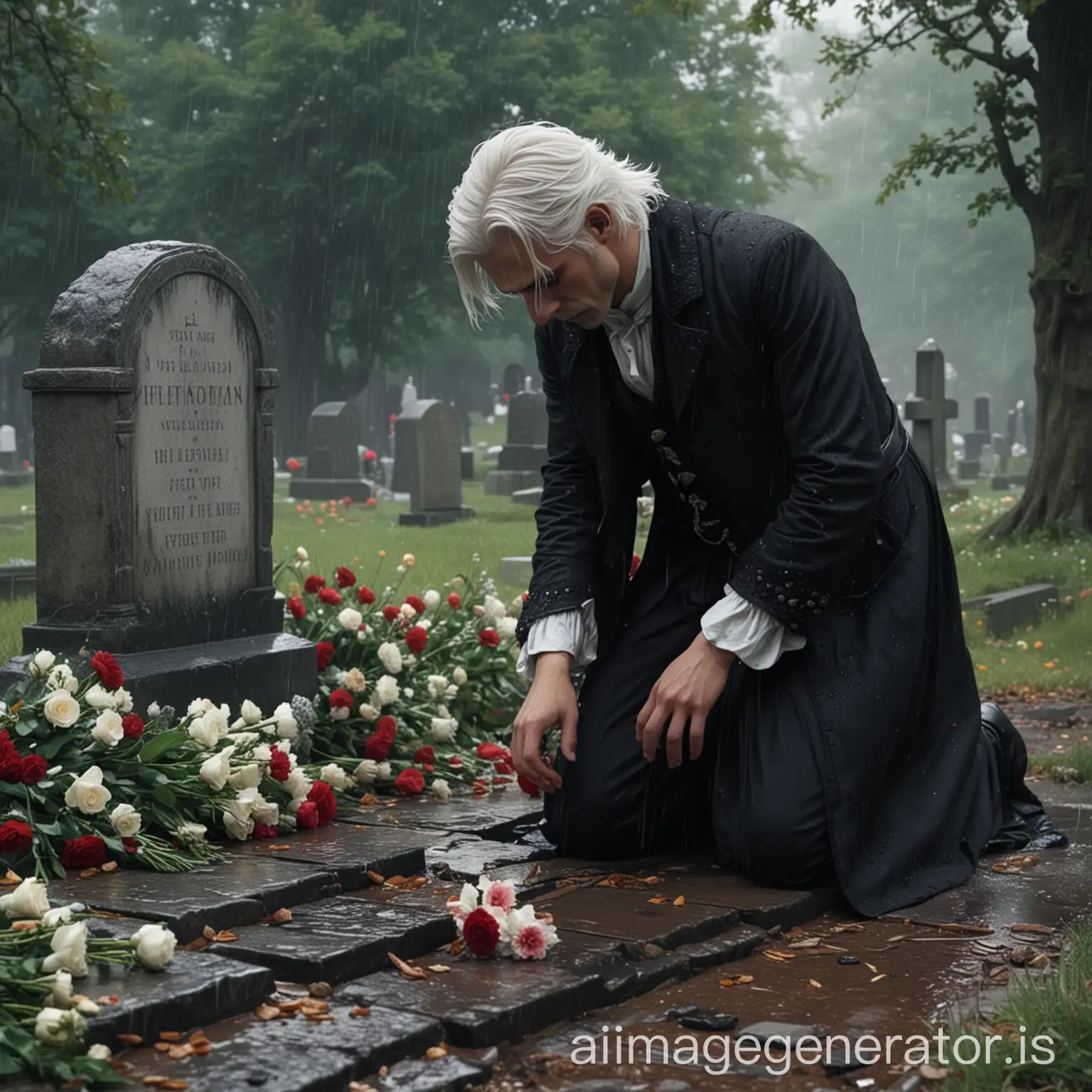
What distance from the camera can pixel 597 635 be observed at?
172 inches

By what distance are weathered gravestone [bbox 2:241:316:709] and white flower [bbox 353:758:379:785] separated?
0.40 meters

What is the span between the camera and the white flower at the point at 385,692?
5.69 meters

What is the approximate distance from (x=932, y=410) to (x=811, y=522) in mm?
16976

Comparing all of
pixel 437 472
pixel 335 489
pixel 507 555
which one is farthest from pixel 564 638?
pixel 335 489

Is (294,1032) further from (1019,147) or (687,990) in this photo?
(1019,147)

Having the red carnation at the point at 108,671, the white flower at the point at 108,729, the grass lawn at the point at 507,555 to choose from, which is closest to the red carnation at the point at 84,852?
the white flower at the point at 108,729

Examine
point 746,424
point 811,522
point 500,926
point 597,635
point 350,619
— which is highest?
point 746,424

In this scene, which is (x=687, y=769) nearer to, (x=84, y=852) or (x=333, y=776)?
(x=333, y=776)

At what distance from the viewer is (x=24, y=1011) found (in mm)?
2701

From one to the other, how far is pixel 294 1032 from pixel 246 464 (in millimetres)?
3345

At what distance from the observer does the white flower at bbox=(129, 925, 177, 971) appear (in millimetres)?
2934

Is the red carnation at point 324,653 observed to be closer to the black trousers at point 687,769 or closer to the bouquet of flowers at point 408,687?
the bouquet of flowers at point 408,687

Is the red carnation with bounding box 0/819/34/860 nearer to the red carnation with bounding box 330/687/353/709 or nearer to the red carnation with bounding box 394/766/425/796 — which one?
the red carnation with bounding box 394/766/425/796

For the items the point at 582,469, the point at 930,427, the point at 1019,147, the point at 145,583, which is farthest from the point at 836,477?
the point at 1019,147
